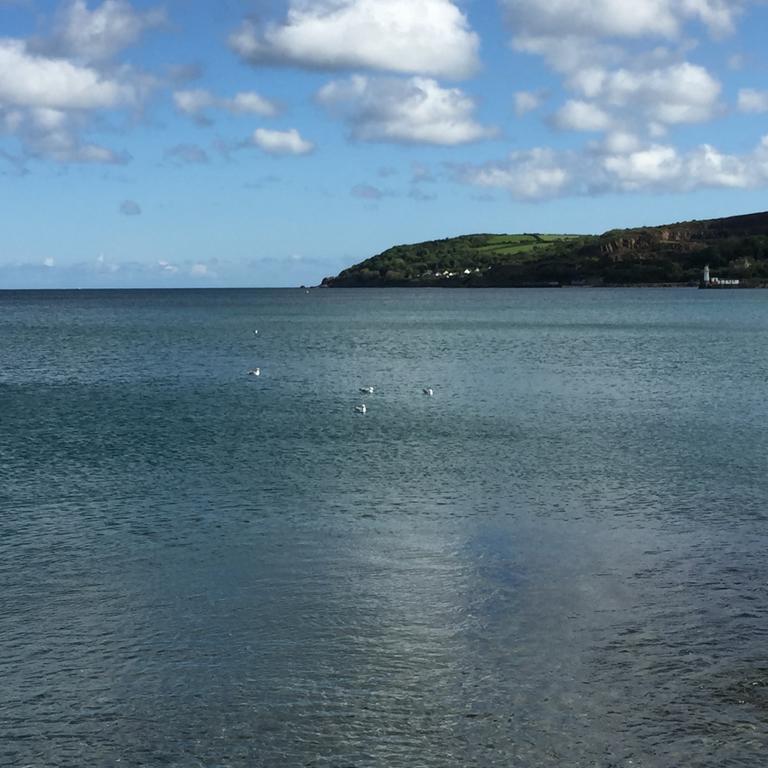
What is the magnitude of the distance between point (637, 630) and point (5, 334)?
106720 mm

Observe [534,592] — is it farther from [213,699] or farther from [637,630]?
[213,699]

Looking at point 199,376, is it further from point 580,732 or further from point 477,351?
point 580,732

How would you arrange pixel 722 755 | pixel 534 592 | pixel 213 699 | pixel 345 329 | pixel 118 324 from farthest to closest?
1. pixel 118 324
2. pixel 345 329
3. pixel 534 592
4. pixel 213 699
5. pixel 722 755

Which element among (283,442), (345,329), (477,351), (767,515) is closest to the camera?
(767,515)

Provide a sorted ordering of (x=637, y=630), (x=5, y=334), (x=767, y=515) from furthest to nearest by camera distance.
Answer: (x=5, y=334)
(x=767, y=515)
(x=637, y=630)

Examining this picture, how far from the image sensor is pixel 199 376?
60.1 meters

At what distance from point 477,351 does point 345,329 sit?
139ft

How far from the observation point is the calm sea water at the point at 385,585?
13008mm

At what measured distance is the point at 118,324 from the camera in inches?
5354

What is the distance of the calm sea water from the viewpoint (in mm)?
13008

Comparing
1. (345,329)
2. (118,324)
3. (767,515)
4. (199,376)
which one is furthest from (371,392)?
(118,324)

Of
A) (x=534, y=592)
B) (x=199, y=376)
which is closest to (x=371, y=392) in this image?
(x=199, y=376)

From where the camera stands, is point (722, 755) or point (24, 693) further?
point (24, 693)

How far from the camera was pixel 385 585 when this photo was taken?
1873cm
